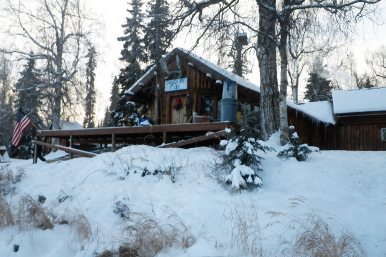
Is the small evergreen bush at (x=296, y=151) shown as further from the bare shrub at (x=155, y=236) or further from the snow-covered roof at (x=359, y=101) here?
the snow-covered roof at (x=359, y=101)

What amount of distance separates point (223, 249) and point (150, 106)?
15.3m

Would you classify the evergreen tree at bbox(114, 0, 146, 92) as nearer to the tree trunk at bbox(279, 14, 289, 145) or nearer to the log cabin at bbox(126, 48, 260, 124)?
the log cabin at bbox(126, 48, 260, 124)

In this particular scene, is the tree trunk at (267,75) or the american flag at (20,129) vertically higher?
the tree trunk at (267,75)

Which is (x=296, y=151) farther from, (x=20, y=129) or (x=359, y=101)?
(x=359, y=101)

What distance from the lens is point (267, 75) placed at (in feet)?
36.3

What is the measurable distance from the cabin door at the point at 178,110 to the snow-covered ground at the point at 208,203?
8.88 m

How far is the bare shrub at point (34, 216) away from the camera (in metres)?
6.85


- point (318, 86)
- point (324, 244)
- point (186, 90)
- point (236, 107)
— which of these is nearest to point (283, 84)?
point (236, 107)

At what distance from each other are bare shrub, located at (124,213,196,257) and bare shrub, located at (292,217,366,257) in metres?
1.43

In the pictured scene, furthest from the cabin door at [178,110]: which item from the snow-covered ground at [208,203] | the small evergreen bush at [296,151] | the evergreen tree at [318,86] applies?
the evergreen tree at [318,86]

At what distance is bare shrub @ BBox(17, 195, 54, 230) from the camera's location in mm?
6847

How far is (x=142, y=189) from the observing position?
7625mm

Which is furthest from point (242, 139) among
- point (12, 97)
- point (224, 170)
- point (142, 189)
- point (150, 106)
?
point (12, 97)

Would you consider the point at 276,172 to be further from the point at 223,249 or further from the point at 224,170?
the point at 223,249
